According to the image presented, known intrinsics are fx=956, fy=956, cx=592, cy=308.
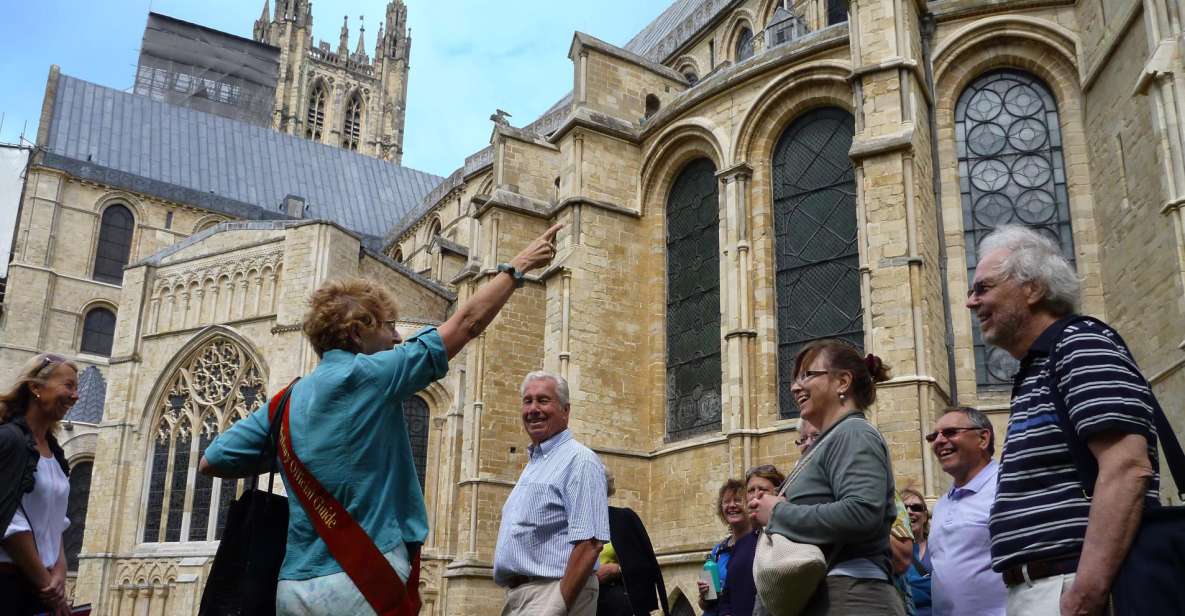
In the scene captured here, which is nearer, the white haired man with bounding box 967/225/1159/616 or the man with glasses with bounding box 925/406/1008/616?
the white haired man with bounding box 967/225/1159/616

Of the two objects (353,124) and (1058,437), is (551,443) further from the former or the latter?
(353,124)

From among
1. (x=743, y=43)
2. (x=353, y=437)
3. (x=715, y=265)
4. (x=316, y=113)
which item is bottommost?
(x=353, y=437)

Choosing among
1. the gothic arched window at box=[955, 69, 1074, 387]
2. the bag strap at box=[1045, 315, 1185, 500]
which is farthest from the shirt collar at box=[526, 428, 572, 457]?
the gothic arched window at box=[955, 69, 1074, 387]

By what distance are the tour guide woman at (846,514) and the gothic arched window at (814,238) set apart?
28.8ft

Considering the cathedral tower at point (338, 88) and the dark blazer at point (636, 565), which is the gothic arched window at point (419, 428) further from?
the cathedral tower at point (338, 88)

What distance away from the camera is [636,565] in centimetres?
484

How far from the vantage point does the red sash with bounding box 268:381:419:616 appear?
92.7 inches

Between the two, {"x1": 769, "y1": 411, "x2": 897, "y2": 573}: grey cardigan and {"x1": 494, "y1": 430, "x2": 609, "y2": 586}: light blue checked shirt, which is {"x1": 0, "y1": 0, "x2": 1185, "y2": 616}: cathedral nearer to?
{"x1": 494, "y1": 430, "x2": 609, "y2": 586}: light blue checked shirt

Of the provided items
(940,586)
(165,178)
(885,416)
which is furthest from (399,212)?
(940,586)

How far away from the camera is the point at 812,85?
491 inches

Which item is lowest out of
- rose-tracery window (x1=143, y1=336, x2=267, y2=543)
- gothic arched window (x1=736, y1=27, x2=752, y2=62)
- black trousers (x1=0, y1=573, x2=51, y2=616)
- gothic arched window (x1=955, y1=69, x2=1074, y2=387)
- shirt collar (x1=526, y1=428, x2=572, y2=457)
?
black trousers (x1=0, y1=573, x2=51, y2=616)

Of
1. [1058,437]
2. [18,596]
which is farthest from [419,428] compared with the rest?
[1058,437]

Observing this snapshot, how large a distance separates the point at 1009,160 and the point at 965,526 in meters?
9.44

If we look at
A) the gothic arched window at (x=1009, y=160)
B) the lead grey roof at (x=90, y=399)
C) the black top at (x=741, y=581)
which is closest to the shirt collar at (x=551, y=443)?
the black top at (x=741, y=581)
